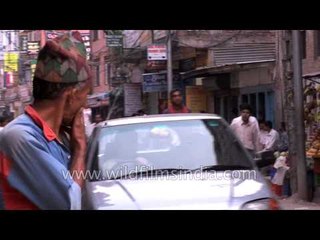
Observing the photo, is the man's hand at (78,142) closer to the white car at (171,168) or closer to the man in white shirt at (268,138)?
the white car at (171,168)

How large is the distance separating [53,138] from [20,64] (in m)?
37.4

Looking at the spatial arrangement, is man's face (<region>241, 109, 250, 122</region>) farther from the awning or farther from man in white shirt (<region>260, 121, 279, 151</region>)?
the awning

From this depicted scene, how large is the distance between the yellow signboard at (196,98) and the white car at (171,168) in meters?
18.1

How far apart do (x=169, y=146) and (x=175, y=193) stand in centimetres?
87

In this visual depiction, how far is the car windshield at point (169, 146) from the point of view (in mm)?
4887

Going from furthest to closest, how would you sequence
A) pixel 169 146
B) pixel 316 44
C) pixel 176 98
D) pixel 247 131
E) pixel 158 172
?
1. pixel 316 44
2. pixel 247 131
3. pixel 176 98
4. pixel 169 146
5. pixel 158 172

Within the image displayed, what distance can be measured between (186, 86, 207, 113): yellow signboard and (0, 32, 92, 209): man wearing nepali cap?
21324 millimetres

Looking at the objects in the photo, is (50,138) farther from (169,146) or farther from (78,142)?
(169,146)

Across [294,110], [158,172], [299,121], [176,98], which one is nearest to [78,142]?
[158,172]

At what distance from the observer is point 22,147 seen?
198 centimetres

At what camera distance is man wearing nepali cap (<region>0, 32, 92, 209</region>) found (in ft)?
6.53

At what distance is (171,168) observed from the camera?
4754 mm
